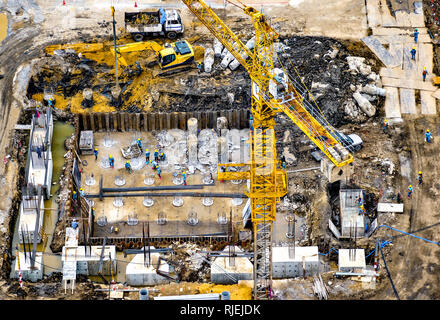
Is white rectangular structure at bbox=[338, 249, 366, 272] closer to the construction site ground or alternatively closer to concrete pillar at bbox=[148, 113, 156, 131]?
the construction site ground

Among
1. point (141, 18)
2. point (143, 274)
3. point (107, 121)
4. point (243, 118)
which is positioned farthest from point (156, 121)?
point (143, 274)

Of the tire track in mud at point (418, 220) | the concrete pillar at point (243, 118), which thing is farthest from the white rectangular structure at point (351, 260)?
the concrete pillar at point (243, 118)

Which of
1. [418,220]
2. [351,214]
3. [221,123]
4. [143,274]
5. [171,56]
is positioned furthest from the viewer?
[171,56]

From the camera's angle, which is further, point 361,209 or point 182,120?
point 182,120

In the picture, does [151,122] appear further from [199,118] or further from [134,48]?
[134,48]

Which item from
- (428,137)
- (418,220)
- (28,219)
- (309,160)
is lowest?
(418,220)

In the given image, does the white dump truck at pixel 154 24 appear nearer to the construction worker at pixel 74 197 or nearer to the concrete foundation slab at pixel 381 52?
the concrete foundation slab at pixel 381 52

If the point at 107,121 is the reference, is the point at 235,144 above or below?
below

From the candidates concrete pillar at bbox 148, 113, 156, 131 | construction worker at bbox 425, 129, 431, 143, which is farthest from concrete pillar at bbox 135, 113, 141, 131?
construction worker at bbox 425, 129, 431, 143

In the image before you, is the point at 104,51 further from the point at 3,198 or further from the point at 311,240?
the point at 311,240
